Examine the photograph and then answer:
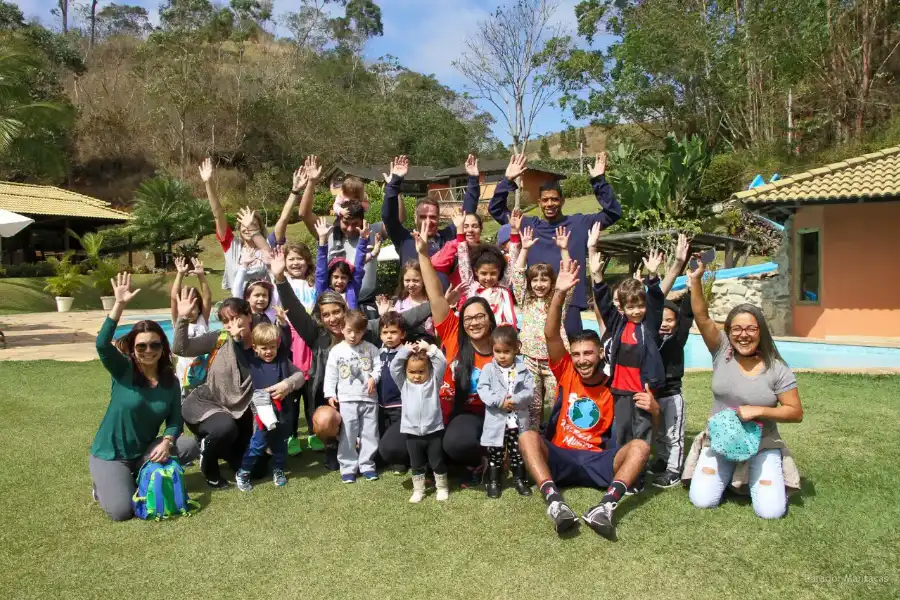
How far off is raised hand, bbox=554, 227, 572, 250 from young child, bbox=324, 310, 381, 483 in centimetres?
144

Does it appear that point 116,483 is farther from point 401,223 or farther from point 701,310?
point 701,310

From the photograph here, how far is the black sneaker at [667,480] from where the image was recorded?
455cm

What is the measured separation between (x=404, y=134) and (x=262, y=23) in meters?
33.5

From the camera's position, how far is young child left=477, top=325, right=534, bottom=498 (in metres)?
4.41

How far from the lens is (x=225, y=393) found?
484 cm

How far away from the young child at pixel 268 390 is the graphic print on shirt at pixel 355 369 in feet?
0.98

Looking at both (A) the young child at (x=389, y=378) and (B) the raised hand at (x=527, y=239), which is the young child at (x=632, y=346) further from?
(A) the young child at (x=389, y=378)

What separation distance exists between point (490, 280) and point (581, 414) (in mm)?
1154

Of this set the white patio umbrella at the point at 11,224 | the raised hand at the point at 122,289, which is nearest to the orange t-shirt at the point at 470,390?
the raised hand at the point at 122,289

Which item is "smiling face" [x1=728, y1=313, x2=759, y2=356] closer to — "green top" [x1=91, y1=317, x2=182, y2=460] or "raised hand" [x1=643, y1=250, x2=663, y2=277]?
"raised hand" [x1=643, y1=250, x2=663, y2=277]

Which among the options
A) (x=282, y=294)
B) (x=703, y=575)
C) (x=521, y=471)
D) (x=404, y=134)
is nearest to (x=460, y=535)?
(x=521, y=471)

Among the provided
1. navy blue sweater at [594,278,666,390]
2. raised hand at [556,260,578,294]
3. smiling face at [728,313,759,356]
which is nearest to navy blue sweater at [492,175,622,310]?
navy blue sweater at [594,278,666,390]

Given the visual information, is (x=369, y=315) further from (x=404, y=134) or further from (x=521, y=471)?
(x=404, y=134)

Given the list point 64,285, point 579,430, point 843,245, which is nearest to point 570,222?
point 579,430
